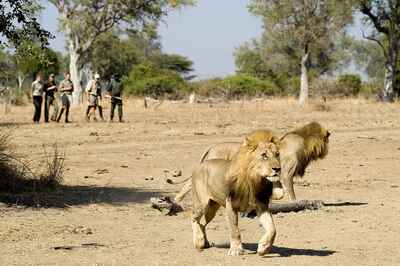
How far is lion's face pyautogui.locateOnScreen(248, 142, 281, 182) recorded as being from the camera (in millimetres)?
8625

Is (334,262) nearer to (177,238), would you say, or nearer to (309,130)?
(177,238)

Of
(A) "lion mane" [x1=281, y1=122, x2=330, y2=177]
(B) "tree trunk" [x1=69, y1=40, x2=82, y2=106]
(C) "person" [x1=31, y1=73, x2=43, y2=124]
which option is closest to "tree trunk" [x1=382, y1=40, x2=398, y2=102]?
(B) "tree trunk" [x1=69, y1=40, x2=82, y2=106]

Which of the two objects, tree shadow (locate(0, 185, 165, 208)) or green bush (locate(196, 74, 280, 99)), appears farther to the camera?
green bush (locate(196, 74, 280, 99))

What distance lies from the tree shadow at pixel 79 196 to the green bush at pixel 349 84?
146ft

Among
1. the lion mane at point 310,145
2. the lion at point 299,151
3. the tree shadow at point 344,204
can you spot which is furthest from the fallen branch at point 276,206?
the lion mane at point 310,145

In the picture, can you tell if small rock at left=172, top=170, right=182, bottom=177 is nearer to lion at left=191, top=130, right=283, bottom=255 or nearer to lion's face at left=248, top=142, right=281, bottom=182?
lion at left=191, top=130, right=283, bottom=255

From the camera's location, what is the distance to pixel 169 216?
1241 cm

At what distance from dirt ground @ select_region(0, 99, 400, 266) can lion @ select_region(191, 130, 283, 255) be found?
36cm

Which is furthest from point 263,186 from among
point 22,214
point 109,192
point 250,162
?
point 109,192

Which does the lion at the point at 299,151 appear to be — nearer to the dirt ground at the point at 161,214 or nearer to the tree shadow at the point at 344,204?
the tree shadow at the point at 344,204

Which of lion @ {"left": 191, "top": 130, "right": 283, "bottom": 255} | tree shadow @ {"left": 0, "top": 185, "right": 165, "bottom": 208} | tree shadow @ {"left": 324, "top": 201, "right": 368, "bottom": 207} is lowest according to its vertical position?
tree shadow @ {"left": 0, "top": 185, "right": 165, "bottom": 208}

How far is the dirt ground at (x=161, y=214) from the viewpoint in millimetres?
9484

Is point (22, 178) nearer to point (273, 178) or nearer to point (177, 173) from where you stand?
point (177, 173)

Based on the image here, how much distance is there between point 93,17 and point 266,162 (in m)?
41.3
